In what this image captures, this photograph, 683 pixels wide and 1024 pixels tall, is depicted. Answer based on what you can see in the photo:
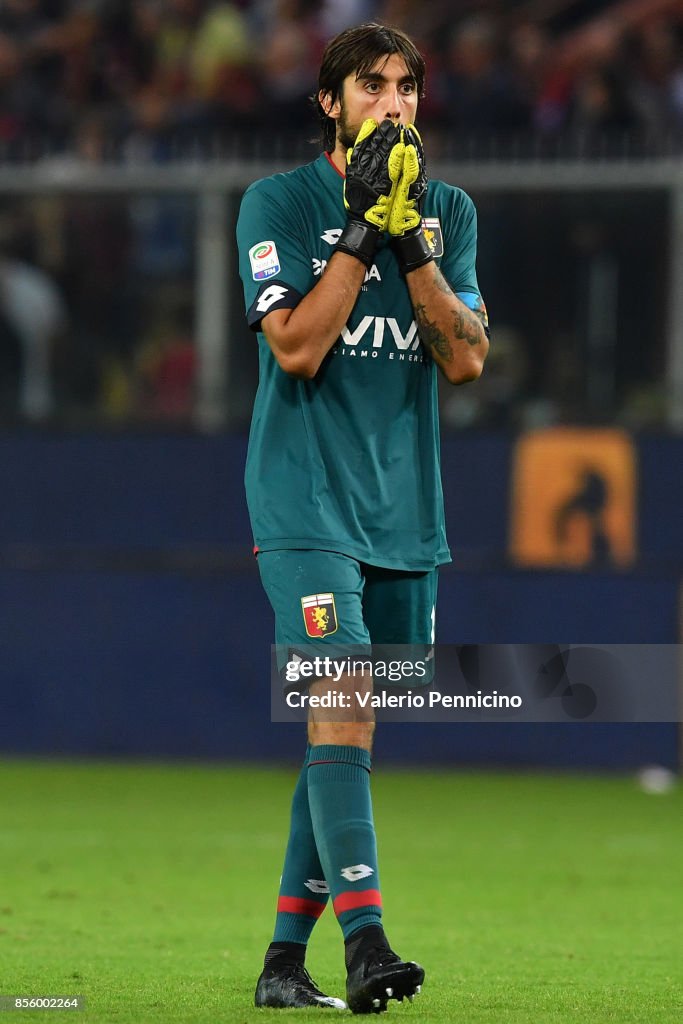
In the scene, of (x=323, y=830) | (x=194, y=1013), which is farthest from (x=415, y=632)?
(x=194, y=1013)

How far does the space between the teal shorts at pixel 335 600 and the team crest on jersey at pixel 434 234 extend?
76cm

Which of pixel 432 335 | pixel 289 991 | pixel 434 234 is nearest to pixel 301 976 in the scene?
pixel 289 991

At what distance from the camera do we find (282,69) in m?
12.6

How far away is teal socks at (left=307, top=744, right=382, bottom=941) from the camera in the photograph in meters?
3.95

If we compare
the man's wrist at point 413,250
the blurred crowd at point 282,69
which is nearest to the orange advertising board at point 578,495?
the blurred crowd at point 282,69

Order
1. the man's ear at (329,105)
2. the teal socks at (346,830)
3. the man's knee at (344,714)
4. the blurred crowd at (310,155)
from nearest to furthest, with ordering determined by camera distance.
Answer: the teal socks at (346,830), the man's knee at (344,714), the man's ear at (329,105), the blurred crowd at (310,155)

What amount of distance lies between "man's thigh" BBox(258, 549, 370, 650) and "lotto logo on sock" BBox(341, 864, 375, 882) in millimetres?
475

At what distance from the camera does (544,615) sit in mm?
11430

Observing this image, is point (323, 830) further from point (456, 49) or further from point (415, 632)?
point (456, 49)

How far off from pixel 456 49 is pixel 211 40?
184cm

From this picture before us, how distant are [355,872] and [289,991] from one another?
1.41 ft

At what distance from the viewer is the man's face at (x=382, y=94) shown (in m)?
4.22

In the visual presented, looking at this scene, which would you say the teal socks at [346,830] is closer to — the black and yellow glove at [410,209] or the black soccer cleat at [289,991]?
the black soccer cleat at [289,991]

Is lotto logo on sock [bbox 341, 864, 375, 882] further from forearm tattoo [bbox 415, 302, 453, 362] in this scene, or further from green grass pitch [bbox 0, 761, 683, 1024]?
forearm tattoo [bbox 415, 302, 453, 362]
